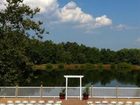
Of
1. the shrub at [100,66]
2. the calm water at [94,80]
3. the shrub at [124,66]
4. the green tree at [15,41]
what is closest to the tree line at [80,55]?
the shrub at [100,66]

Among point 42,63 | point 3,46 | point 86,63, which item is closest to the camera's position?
point 3,46

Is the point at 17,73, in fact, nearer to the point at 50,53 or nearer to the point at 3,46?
the point at 3,46

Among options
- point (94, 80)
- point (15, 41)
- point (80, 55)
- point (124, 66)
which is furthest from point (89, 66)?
point (15, 41)

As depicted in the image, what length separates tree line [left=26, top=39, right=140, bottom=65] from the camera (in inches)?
5881

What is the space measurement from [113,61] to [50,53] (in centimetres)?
3009

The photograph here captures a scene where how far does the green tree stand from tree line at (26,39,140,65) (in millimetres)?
93377

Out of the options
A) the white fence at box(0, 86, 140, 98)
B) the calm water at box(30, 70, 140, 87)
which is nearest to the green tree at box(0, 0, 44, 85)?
the white fence at box(0, 86, 140, 98)

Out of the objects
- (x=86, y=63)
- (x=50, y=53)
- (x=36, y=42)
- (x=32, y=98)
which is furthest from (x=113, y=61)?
(x=32, y=98)

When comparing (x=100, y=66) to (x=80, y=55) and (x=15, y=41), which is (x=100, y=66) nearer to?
(x=80, y=55)

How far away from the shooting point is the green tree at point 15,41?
49969 millimetres

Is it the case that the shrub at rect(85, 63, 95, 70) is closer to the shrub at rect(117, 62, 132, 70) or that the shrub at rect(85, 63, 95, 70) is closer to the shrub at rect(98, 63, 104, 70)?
the shrub at rect(98, 63, 104, 70)

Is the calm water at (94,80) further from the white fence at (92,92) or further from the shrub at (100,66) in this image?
the shrub at (100,66)

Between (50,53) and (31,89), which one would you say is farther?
(50,53)

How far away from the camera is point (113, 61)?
6649 inches
